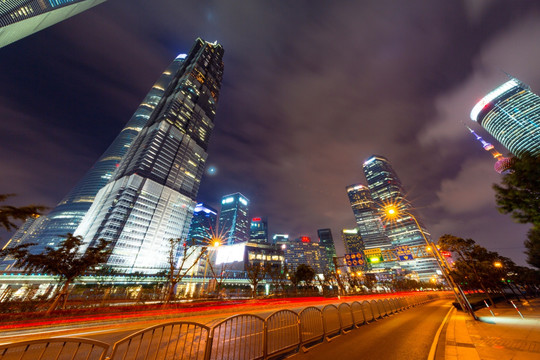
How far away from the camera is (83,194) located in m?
132

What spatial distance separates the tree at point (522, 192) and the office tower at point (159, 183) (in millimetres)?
108873

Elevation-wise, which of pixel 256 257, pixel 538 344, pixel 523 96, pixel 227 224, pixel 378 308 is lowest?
pixel 538 344

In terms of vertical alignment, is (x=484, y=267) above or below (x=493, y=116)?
below

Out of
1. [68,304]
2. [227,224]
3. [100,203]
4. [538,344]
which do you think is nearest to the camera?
[538,344]

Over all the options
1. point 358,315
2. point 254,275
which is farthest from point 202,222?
point 358,315

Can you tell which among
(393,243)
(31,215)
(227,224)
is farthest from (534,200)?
(227,224)

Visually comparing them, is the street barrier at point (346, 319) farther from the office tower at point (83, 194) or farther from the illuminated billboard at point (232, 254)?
the office tower at point (83, 194)

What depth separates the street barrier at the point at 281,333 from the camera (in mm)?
6098

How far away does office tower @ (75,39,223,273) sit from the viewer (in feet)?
293

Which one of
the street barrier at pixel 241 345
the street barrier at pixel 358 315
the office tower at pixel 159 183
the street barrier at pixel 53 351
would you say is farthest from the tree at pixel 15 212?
the office tower at pixel 159 183

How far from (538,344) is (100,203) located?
5456 inches

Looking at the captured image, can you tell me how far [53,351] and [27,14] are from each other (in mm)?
58826

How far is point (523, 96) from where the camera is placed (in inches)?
5012

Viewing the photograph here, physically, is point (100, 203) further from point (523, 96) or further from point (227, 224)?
point (523, 96)
